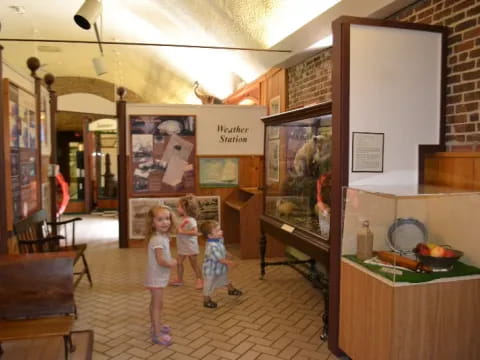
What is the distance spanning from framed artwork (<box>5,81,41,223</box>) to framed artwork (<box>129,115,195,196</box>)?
190cm

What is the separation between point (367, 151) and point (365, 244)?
68 cm

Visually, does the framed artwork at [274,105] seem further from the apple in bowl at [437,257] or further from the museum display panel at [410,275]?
the apple in bowl at [437,257]

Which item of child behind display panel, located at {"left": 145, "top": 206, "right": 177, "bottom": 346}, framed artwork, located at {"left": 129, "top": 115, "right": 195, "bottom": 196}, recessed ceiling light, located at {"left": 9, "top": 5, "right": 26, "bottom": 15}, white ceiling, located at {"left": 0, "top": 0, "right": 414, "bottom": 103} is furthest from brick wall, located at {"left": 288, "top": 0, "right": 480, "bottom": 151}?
recessed ceiling light, located at {"left": 9, "top": 5, "right": 26, "bottom": 15}

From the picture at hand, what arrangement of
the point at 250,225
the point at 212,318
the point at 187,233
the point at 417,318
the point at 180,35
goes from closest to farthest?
the point at 417,318
the point at 212,318
the point at 187,233
the point at 250,225
the point at 180,35

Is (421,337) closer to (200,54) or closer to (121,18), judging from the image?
(200,54)

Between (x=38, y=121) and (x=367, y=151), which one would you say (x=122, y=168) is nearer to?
(x=38, y=121)

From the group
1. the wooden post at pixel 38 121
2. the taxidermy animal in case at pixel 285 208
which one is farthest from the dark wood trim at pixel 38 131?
the taxidermy animal in case at pixel 285 208

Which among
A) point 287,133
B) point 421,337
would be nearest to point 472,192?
point 421,337

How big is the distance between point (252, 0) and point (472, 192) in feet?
11.6

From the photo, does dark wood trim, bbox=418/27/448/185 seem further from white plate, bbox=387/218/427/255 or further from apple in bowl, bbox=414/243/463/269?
apple in bowl, bbox=414/243/463/269

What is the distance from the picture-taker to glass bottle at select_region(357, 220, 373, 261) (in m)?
3.00

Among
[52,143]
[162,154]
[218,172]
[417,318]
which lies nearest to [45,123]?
[52,143]

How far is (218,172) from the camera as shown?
6988 millimetres

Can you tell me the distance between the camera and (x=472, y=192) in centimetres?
282
